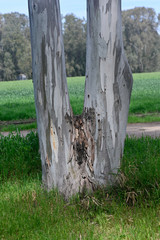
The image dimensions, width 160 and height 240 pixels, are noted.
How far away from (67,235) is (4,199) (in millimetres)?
981

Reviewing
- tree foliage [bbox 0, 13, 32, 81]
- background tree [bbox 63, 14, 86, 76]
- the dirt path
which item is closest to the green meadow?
the dirt path

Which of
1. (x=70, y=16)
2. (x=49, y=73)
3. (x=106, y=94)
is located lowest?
(x=106, y=94)

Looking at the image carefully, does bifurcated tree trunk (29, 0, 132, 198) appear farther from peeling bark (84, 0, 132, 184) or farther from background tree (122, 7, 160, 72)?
background tree (122, 7, 160, 72)

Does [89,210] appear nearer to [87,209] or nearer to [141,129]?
[87,209]

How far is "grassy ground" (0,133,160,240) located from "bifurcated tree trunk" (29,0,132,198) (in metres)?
0.21

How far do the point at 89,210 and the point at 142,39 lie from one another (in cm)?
8784

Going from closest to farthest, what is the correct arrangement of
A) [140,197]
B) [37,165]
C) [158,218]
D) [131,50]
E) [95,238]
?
1. [95,238]
2. [158,218]
3. [140,197]
4. [37,165]
5. [131,50]

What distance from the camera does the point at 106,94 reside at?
353 centimetres

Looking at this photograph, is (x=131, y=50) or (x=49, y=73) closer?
(x=49, y=73)

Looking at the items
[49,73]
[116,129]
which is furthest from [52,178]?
[49,73]

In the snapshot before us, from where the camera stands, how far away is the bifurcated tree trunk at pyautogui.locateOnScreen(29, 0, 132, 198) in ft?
11.3

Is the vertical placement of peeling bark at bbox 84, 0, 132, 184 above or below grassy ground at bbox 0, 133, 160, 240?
above

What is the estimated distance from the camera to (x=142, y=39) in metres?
86.8

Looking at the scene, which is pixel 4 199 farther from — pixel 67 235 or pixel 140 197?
pixel 140 197
